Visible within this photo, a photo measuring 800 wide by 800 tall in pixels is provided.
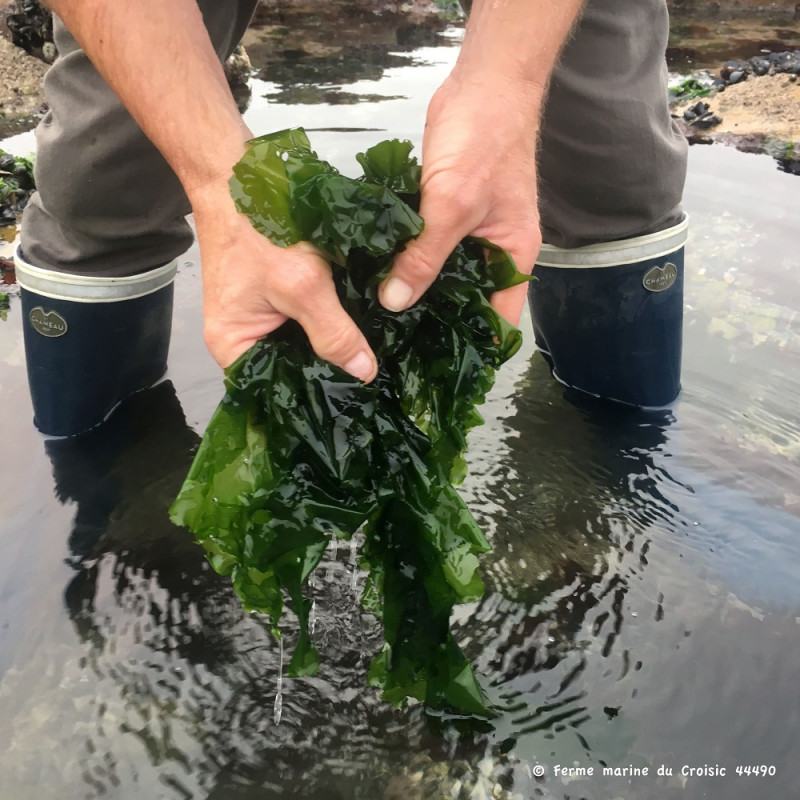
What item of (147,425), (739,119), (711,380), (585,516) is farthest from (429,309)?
(739,119)

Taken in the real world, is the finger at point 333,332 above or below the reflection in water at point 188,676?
above

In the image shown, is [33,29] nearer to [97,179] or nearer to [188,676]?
[97,179]

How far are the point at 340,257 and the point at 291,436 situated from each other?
343 millimetres

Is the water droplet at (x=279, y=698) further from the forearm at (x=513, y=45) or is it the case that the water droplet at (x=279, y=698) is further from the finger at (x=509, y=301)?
the forearm at (x=513, y=45)

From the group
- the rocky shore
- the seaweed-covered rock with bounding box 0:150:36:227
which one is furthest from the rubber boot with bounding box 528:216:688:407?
the rocky shore

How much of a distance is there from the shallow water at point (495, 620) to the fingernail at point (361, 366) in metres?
0.76

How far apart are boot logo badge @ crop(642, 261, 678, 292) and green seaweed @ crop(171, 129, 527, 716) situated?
1.08m

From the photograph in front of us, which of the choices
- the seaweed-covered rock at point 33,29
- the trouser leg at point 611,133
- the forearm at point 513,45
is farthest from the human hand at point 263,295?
the seaweed-covered rock at point 33,29

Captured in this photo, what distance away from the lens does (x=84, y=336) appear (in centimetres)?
229

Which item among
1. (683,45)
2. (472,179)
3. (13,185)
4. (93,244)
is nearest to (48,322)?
(93,244)

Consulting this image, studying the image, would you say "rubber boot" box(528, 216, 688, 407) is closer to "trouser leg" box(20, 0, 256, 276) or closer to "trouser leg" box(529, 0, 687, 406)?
"trouser leg" box(529, 0, 687, 406)

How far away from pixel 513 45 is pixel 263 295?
64 centimetres

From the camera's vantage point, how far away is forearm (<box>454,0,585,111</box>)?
138cm

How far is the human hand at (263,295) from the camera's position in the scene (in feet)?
4.00
